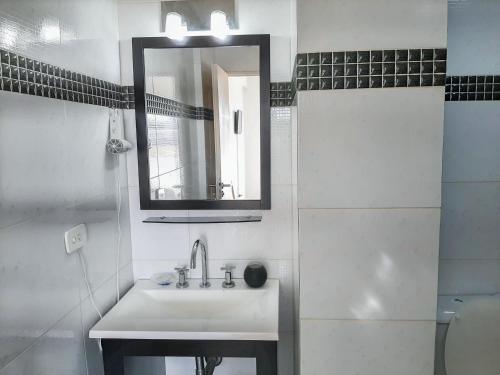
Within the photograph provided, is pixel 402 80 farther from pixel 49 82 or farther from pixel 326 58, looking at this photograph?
pixel 49 82

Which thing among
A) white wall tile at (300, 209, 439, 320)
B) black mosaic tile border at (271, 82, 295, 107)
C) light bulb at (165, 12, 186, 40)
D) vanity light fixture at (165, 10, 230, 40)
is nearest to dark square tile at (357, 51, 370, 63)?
black mosaic tile border at (271, 82, 295, 107)

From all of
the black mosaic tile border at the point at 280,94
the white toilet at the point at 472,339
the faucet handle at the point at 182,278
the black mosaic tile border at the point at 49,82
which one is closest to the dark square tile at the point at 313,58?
the black mosaic tile border at the point at 280,94

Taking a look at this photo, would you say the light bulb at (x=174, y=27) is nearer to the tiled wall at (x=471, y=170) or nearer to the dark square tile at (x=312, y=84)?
the dark square tile at (x=312, y=84)

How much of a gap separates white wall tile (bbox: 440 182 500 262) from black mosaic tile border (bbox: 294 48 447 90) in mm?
590

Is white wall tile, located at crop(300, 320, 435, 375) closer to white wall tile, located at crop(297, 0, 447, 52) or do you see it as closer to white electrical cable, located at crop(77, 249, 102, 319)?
white electrical cable, located at crop(77, 249, 102, 319)

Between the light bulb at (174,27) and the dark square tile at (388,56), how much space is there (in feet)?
2.80

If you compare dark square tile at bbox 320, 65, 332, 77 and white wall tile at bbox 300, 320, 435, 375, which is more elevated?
dark square tile at bbox 320, 65, 332, 77

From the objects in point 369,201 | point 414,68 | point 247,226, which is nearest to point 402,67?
point 414,68

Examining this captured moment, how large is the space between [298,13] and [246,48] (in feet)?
1.29

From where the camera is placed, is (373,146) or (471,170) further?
(471,170)

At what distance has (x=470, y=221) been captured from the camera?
1.62 meters

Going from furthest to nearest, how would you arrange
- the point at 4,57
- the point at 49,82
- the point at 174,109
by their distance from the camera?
the point at 174,109 < the point at 49,82 < the point at 4,57

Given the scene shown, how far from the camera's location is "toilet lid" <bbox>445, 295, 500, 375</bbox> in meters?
→ 1.54

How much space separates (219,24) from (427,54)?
0.83 meters
